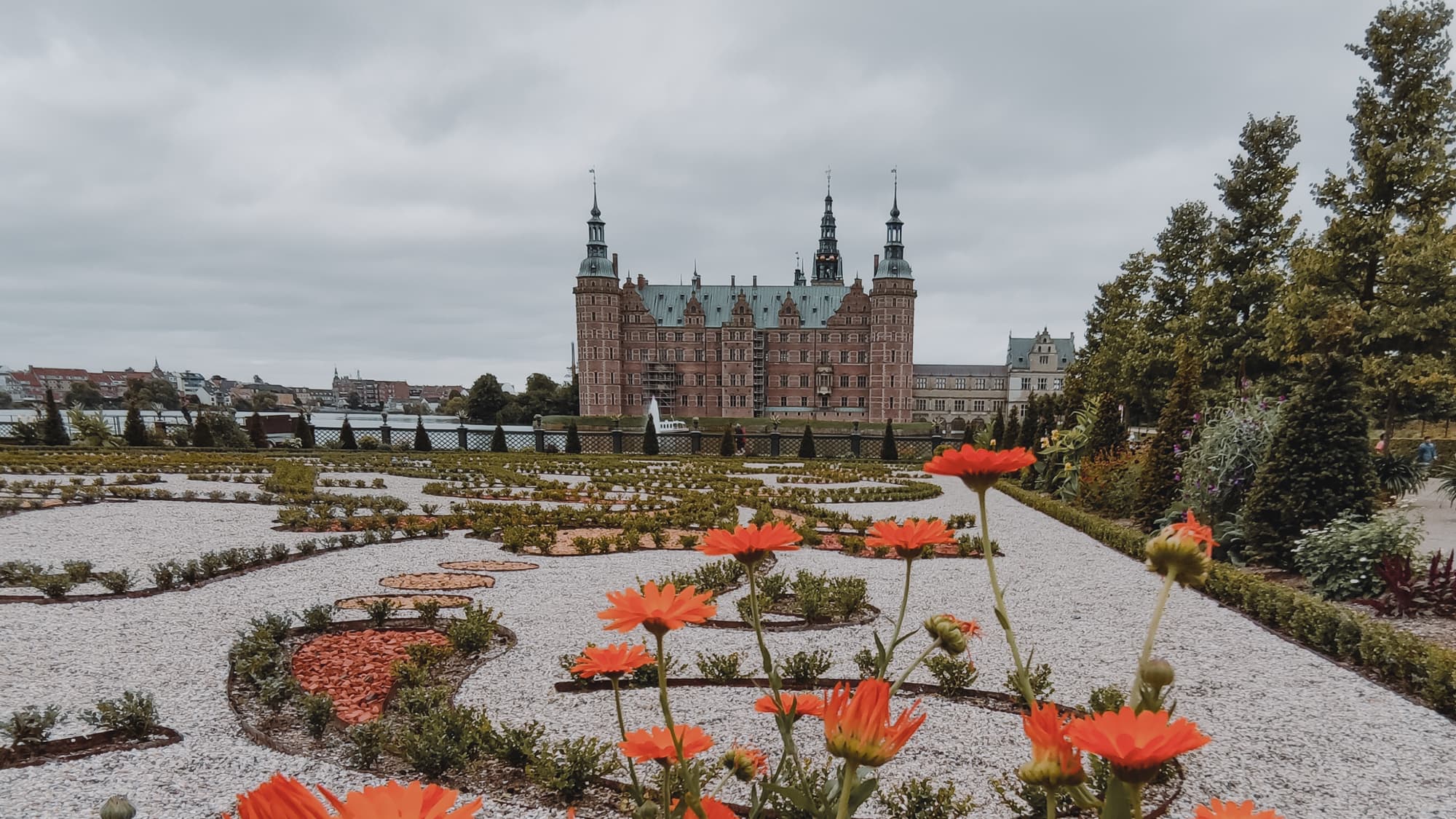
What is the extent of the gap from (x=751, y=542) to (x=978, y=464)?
39cm

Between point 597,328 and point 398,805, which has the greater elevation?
point 597,328

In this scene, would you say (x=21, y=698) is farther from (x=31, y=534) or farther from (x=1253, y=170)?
(x=1253, y=170)

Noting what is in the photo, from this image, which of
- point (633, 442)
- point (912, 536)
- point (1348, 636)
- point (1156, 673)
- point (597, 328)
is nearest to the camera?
point (1156, 673)

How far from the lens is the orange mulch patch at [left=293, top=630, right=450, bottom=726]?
131 inches

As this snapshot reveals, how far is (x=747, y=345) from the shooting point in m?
52.8

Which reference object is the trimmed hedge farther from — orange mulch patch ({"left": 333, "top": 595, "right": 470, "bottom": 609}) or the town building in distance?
the town building in distance

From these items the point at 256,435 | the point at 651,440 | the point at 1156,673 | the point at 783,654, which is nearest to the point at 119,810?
the point at 1156,673

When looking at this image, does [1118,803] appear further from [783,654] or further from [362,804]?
[783,654]

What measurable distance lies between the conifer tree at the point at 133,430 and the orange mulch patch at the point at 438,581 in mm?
21217

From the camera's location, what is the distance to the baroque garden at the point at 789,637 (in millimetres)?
1019

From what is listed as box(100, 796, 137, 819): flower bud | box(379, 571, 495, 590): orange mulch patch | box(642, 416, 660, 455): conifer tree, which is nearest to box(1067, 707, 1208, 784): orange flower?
box(100, 796, 137, 819): flower bud

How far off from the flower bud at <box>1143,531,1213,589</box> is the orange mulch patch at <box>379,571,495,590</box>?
18.4ft

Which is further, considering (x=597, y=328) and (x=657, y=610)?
(x=597, y=328)

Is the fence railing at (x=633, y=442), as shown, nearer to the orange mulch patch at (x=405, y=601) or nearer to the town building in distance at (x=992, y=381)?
the orange mulch patch at (x=405, y=601)
